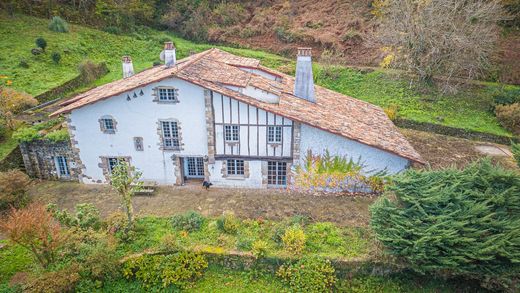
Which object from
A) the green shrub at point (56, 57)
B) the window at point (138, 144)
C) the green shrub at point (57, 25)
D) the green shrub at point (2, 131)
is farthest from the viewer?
the green shrub at point (57, 25)

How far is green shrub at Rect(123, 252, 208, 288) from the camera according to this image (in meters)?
13.2

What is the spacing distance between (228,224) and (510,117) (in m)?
24.9

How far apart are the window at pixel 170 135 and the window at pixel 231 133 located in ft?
9.18

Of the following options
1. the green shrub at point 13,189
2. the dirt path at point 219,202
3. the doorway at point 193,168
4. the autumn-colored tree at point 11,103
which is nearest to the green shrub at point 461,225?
the dirt path at point 219,202

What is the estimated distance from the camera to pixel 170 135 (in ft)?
61.3

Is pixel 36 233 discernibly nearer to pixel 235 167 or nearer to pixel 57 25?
pixel 235 167

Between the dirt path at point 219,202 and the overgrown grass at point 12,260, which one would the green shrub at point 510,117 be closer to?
the dirt path at point 219,202

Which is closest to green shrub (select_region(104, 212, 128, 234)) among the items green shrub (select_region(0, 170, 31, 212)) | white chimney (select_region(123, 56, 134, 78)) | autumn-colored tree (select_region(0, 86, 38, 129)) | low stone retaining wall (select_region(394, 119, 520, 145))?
green shrub (select_region(0, 170, 31, 212))

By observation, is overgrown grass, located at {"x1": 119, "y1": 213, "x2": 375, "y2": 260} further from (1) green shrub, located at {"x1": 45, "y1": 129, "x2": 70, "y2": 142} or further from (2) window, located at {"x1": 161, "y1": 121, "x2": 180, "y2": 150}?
(1) green shrub, located at {"x1": 45, "y1": 129, "x2": 70, "y2": 142}

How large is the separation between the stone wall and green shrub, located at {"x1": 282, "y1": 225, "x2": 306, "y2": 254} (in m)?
13.4

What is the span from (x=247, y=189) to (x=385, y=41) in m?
21.0

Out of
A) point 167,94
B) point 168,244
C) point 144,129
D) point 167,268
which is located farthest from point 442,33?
point 167,268

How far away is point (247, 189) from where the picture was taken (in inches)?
766

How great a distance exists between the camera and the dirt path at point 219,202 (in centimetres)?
1705
